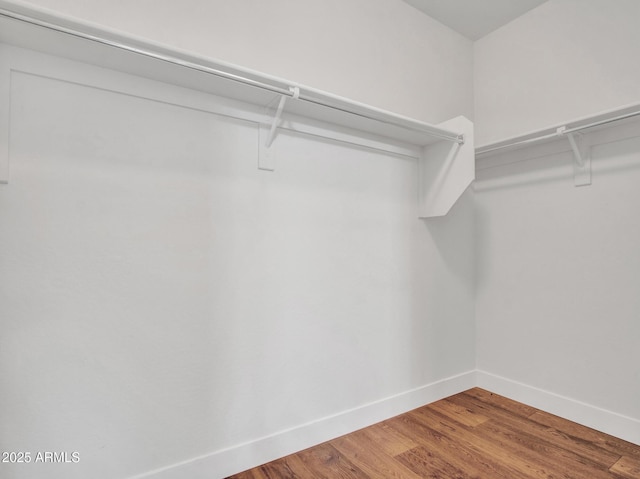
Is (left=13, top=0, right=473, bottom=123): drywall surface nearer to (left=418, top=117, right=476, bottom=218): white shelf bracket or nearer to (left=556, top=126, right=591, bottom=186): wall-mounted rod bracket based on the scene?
(left=418, top=117, right=476, bottom=218): white shelf bracket

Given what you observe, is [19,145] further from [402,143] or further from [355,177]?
[402,143]

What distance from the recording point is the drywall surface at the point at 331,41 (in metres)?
1.34

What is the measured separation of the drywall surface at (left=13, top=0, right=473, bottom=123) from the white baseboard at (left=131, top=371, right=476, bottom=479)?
1.75 metres

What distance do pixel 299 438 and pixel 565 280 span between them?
181 centimetres

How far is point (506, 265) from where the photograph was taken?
7.50 feet

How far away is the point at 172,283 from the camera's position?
1.33m

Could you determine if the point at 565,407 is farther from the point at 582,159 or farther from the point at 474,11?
the point at 474,11

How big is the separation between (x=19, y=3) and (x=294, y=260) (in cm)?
126

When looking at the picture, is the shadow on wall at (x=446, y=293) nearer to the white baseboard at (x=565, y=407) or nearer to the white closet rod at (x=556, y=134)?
the white baseboard at (x=565, y=407)

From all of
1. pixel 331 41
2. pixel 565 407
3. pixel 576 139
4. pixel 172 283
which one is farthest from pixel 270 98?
pixel 565 407

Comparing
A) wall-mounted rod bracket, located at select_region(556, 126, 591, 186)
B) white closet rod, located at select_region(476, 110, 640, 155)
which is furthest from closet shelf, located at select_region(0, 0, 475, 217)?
wall-mounted rod bracket, located at select_region(556, 126, 591, 186)

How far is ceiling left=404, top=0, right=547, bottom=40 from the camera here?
6.96 feet

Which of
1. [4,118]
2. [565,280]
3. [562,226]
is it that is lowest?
[565,280]

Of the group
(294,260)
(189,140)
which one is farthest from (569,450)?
(189,140)
